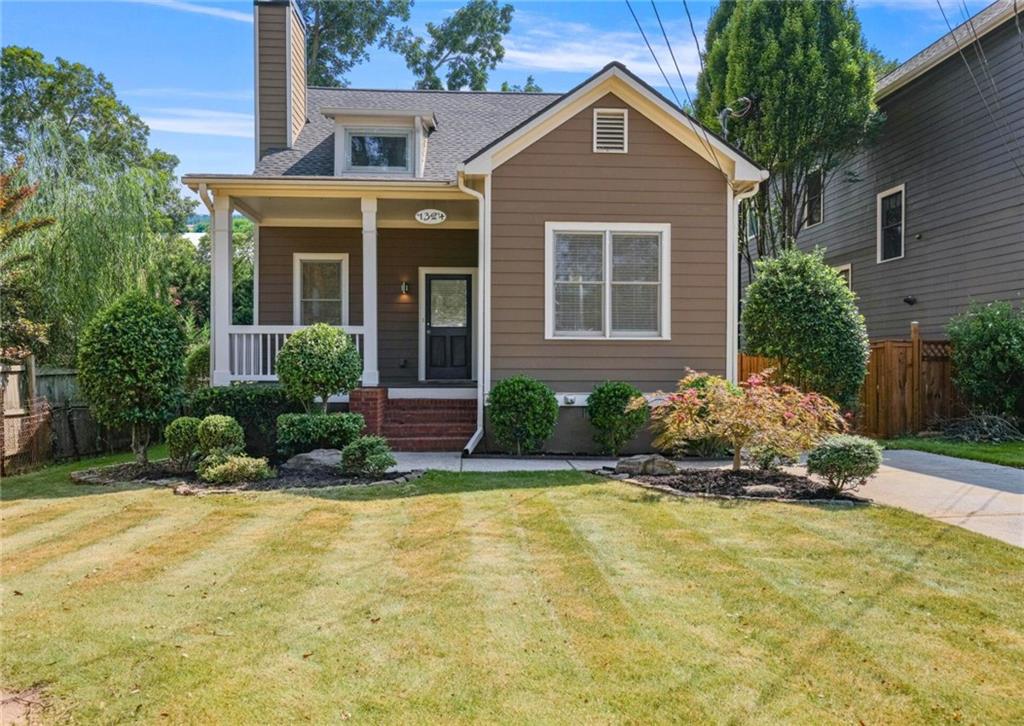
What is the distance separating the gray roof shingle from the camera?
446 inches

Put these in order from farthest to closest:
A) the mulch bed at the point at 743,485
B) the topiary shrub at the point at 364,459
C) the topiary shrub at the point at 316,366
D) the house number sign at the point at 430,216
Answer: the house number sign at the point at 430,216 < the topiary shrub at the point at 316,366 < the topiary shrub at the point at 364,459 < the mulch bed at the point at 743,485

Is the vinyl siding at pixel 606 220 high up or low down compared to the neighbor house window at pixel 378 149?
down

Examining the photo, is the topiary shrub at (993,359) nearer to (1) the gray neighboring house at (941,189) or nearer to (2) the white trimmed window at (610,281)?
(1) the gray neighboring house at (941,189)

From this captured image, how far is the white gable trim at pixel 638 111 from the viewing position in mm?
8906

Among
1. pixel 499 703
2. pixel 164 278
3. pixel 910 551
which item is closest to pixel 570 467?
pixel 910 551

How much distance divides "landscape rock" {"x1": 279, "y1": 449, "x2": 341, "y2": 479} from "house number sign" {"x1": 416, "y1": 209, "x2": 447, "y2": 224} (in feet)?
13.3

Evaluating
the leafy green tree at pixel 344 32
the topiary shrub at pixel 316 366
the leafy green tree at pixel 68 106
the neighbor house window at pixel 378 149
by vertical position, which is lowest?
the topiary shrub at pixel 316 366

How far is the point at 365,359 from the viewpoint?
938cm

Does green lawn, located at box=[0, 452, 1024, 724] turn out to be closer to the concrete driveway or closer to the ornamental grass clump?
the concrete driveway

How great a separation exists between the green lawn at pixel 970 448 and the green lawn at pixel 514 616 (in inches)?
148

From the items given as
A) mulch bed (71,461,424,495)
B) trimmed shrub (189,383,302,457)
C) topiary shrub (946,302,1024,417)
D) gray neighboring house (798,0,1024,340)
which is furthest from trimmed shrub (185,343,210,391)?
gray neighboring house (798,0,1024,340)

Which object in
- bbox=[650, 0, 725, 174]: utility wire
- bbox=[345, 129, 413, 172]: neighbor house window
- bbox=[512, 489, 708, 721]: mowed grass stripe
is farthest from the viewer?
bbox=[345, 129, 413, 172]: neighbor house window

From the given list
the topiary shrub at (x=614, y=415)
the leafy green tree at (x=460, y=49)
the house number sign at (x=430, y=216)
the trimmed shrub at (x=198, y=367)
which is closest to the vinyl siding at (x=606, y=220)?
the topiary shrub at (x=614, y=415)

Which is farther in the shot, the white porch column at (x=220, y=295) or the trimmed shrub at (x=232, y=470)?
the white porch column at (x=220, y=295)
